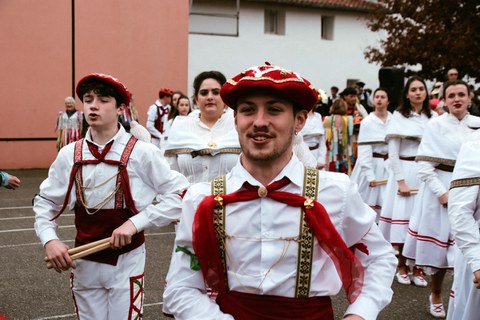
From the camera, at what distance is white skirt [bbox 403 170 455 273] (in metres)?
6.23

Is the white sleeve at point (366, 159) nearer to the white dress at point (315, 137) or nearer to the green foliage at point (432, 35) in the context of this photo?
the white dress at point (315, 137)

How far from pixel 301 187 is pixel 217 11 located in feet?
82.7

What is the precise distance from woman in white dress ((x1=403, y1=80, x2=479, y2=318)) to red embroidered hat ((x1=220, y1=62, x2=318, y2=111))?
3.79 meters

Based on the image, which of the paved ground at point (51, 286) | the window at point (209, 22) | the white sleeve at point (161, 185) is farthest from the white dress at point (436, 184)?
the window at point (209, 22)

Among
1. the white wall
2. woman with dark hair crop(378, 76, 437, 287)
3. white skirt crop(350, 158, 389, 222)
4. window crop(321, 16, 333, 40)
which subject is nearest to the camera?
woman with dark hair crop(378, 76, 437, 287)

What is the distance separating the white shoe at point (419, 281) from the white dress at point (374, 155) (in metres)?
1.57

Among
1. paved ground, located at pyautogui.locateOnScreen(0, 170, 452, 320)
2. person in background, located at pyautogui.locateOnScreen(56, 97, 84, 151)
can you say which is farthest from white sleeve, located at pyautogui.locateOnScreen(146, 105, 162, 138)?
paved ground, located at pyautogui.locateOnScreen(0, 170, 452, 320)

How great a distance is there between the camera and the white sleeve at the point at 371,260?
2.54 metres

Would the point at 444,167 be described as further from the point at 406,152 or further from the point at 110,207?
the point at 110,207

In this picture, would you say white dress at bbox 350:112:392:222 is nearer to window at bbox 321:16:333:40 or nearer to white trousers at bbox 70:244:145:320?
white trousers at bbox 70:244:145:320

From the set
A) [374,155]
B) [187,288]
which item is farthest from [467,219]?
[374,155]

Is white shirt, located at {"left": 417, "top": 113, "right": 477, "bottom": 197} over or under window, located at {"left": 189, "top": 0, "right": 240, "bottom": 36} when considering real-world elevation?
under

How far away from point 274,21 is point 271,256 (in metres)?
28.7

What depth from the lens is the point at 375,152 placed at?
9055 millimetres
